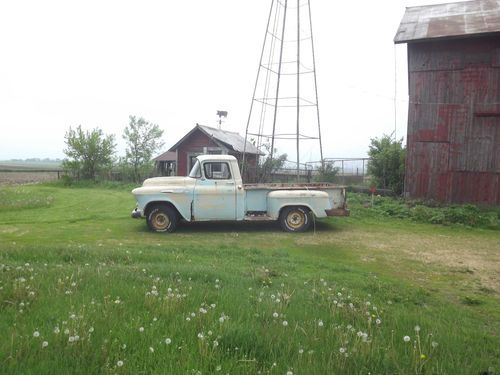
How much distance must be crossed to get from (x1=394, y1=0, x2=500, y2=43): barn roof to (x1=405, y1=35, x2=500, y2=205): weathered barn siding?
413 millimetres

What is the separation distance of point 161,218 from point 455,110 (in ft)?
37.6

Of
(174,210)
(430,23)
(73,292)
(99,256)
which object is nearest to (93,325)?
(73,292)

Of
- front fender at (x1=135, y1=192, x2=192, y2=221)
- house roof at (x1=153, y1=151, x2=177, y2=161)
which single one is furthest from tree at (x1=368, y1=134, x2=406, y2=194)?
house roof at (x1=153, y1=151, x2=177, y2=161)

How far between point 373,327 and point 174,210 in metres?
7.98

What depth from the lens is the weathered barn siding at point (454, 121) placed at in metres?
14.8

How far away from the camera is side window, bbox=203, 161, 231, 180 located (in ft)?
36.5

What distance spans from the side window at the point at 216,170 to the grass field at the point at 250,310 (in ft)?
8.05

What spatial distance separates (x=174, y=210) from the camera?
11.1 m

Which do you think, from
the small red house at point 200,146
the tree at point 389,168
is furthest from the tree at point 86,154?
the tree at point 389,168

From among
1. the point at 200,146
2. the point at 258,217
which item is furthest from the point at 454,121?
the point at 200,146

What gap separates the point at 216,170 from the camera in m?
11.2

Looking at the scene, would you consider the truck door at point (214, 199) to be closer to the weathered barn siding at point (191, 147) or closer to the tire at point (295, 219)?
the tire at point (295, 219)

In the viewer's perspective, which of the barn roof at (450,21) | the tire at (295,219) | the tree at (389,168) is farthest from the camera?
the tree at (389,168)

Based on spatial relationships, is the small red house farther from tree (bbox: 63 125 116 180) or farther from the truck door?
the truck door
